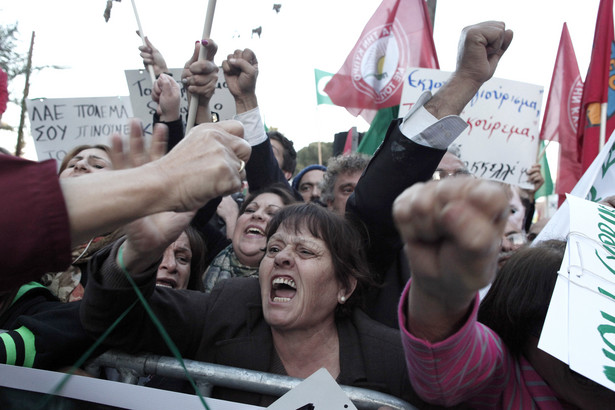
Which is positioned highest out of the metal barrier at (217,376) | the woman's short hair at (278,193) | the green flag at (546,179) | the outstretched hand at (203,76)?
the outstretched hand at (203,76)

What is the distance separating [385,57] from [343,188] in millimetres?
2086

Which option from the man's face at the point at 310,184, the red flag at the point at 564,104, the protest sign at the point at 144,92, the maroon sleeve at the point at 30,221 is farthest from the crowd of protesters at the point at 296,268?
the red flag at the point at 564,104

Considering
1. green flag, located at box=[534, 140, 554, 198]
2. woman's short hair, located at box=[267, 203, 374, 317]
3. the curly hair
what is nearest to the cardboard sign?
woman's short hair, located at box=[267, 203, 374, 317]

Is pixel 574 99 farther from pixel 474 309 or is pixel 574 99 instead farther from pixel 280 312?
pixel 474 309

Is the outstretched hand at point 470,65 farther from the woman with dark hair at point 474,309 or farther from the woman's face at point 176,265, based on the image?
the woman's face at point 176,265

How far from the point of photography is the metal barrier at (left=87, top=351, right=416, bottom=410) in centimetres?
149

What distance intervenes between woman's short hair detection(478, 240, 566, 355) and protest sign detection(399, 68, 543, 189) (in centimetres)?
280

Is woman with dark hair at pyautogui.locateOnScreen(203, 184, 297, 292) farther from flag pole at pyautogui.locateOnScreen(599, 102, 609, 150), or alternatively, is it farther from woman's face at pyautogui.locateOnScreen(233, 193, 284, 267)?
flag pole at pyautogui.locateOnScreen(599, 102, 609, 150)

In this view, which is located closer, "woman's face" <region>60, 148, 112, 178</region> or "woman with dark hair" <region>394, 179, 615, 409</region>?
"woman with dark hair" <region>394, 179, 615, 409</region>

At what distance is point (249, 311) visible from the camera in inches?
76.0

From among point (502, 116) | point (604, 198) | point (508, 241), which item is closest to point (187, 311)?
point (604, 198)

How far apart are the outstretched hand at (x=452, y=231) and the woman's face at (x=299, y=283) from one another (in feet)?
3.04

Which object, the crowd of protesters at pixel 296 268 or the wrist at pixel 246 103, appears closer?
the crowd of protesters at pixel 296 268

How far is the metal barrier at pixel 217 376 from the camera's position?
1.49 metres
